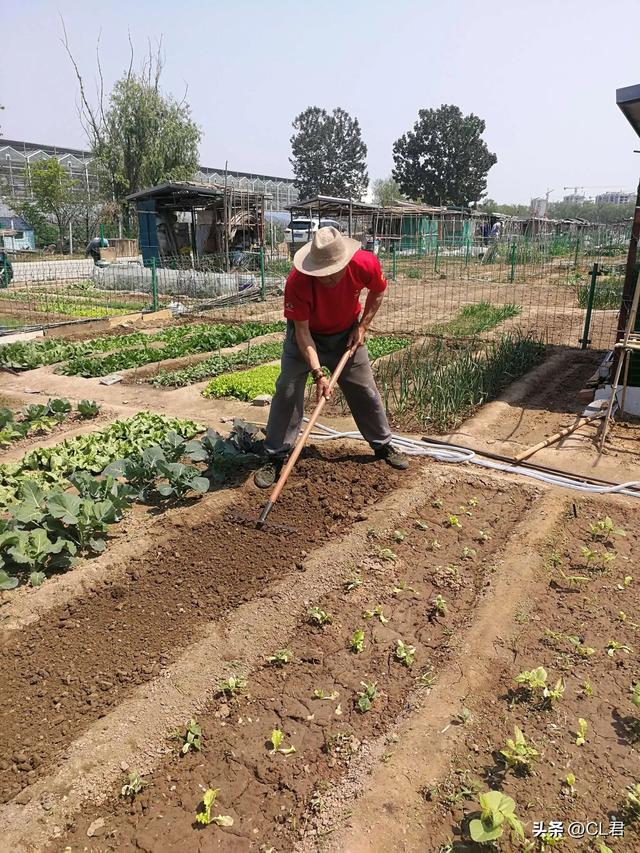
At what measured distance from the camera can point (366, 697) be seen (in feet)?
8.45

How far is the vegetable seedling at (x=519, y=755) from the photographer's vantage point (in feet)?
7.16

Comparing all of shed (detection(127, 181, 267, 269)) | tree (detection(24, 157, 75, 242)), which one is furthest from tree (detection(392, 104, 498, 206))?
shed (detection(127, 181, 267, 269))

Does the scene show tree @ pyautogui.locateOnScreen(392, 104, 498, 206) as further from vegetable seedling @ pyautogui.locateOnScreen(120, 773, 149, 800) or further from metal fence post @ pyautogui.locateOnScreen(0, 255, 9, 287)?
vegetable seedling @ pyautogui.locateOnScreen(120, 773, 149, 800)

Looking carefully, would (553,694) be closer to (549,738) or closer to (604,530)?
(549,738)

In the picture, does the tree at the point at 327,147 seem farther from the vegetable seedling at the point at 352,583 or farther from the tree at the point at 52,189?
the vegetable seedling at the point at 352,583

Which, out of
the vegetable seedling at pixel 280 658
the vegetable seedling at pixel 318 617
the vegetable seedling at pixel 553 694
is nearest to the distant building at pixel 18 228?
the vegetable seedling at pixel 318 617

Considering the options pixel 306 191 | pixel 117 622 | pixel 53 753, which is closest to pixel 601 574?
pixel 117 622

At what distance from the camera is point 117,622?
10.1 feet

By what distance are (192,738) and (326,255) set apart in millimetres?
2895

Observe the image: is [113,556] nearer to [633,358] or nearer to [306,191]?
[633,358]

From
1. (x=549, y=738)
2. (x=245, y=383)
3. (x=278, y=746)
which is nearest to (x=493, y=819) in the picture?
(x=549, y=738)

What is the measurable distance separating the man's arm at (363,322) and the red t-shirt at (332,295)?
0.05 metres

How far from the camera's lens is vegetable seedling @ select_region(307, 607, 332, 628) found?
3031mm

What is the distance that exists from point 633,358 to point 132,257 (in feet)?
74.5
